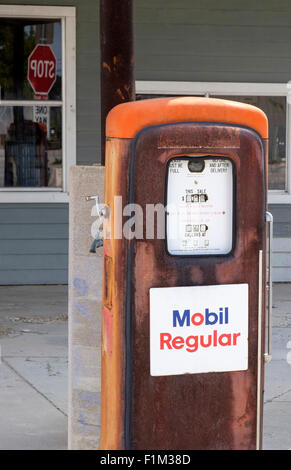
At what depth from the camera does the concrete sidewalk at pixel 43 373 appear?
512 cm

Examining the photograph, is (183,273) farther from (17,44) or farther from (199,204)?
(17,44)

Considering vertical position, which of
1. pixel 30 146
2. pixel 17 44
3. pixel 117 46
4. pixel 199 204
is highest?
pixel 17 44

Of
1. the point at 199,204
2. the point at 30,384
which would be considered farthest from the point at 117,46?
the point at 30,384

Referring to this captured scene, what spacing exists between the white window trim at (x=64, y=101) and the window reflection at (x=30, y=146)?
0.25 ft

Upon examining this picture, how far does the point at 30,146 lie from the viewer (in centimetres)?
967

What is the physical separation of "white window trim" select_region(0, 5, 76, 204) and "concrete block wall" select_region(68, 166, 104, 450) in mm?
5238

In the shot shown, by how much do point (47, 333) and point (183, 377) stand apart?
4060mm

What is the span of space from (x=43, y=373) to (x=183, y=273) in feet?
9.77

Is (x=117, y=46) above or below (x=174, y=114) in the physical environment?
above

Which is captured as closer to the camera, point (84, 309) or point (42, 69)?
point (84, 309)

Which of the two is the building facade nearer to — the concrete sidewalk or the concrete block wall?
the concrete sidewalk

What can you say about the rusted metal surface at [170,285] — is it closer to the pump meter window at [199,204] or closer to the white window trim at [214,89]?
the pump meter window at [199,204]

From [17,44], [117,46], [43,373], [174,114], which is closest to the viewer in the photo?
[174,114]

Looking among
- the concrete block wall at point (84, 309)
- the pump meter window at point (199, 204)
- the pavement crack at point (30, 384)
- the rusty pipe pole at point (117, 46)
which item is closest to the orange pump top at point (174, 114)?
the pump meter window at point (199, 204)
